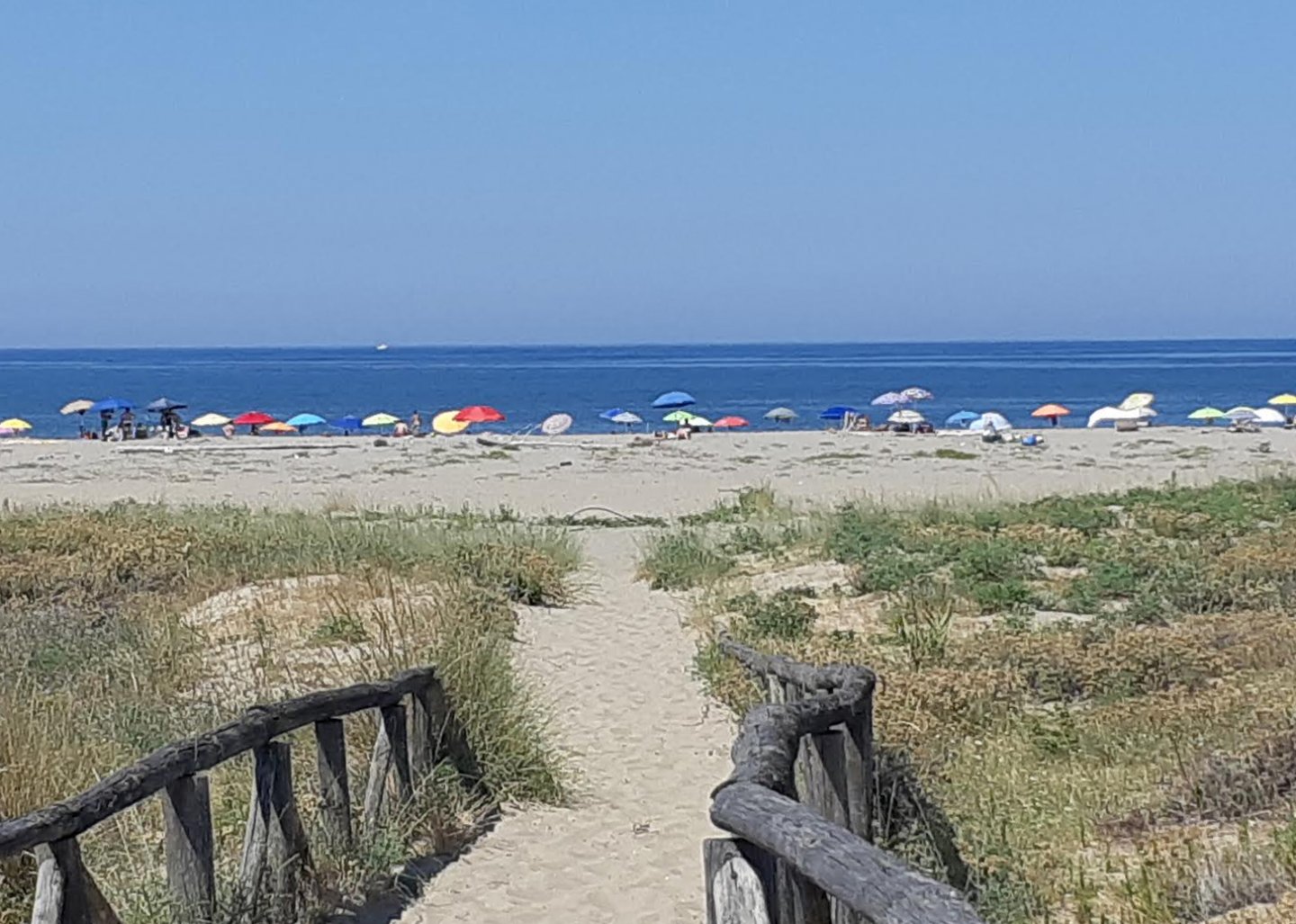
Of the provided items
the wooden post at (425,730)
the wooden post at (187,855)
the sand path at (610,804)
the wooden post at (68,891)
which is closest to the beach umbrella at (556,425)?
the sand path at (610,804)

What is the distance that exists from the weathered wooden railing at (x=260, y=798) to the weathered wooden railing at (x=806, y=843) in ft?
6.08

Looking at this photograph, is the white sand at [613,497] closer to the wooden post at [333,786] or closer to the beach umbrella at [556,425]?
the wooden post at [333,786]

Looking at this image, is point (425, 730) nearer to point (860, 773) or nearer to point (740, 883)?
point (860, 773)

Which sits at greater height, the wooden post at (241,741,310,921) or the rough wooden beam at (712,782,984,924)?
the rough wooden beam at (712,782,984,924)

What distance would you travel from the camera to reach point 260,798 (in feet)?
20.5

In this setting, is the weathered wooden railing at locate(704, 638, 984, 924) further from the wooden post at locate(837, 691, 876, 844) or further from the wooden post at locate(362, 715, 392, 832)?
the wooden post at locate(362, 715, 392, 832)

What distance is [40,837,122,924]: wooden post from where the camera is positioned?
4887 millimetres

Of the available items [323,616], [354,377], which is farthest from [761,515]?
[354,377]

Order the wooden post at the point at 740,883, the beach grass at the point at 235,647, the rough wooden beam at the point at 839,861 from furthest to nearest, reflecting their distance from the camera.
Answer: the beach grass at the point at 235,647 → the wooden post at the point at 740,883 → the rough wooden beam at the point at 839,861

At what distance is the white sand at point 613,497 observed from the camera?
7254 millimetres

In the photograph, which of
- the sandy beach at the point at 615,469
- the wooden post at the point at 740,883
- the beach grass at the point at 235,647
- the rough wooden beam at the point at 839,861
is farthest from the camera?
the sandy beach at the point at 615,469

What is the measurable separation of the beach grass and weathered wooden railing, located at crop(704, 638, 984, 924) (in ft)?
6.46

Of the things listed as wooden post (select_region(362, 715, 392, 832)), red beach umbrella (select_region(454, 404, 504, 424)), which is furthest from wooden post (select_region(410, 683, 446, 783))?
red beach umbrella (select_region(454, 404, 504, 424))

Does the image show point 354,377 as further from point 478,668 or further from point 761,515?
point 478,668
